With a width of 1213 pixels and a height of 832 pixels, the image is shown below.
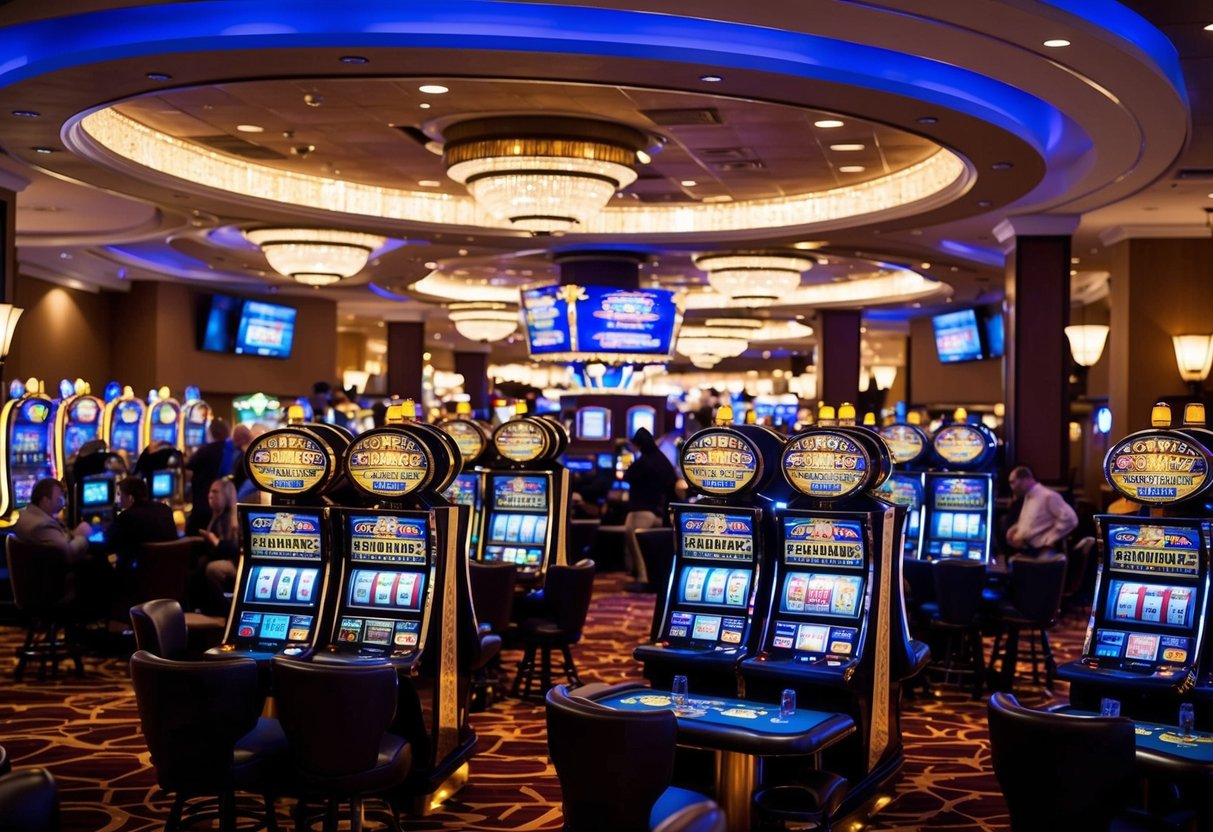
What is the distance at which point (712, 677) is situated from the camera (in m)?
5.25

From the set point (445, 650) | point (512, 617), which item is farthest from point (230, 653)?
point (512, 617)

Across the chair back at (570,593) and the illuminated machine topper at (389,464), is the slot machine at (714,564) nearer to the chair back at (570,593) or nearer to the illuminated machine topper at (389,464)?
the illuminated machine topper at (389,464)

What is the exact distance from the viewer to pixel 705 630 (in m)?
5.18

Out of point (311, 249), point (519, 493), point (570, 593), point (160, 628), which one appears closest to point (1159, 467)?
point (570, 593)

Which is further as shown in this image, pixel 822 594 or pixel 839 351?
pixel 839 351

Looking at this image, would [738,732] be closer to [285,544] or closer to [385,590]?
[385,590]

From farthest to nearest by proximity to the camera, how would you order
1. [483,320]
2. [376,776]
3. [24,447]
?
[483,320], [24,447], [376,776]

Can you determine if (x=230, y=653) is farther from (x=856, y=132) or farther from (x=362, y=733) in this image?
(x=856, y=132)

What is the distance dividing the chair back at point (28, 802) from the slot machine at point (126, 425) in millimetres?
9989

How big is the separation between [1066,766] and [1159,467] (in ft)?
6.29

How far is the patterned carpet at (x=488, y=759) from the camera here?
195 inches

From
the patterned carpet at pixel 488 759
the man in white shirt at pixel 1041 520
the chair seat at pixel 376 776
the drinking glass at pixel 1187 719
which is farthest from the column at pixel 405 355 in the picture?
the drinking glass at pixel 1187 719

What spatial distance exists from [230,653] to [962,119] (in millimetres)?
4643

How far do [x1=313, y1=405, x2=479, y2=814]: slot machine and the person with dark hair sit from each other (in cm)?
591
